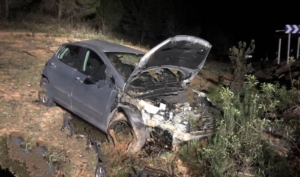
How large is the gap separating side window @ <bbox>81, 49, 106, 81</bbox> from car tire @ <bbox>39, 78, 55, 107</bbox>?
1376mm

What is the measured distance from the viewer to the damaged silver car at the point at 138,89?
6449 mm

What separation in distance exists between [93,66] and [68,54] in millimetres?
1011

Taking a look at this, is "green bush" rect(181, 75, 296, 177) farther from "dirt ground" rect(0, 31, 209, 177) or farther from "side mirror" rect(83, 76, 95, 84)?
"side mirror" rect(83, 76, 95, 84)

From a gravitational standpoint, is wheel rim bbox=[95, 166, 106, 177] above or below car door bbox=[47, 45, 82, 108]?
below

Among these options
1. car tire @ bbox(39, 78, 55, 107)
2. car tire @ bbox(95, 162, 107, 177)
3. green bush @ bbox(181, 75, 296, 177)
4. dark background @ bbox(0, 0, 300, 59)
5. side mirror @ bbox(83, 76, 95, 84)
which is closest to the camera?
green bush @ bbox(181, 75, 296, 177)

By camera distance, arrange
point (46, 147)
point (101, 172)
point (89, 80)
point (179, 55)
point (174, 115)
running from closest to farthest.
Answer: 1. point (101, 172)
2. point (174, 115)
3. point (46, 147)
4. point (179, 55)
5. point (89, 80)

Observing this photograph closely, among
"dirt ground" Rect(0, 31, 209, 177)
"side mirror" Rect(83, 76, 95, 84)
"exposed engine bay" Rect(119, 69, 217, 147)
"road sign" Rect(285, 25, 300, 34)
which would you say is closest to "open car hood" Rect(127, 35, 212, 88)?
"exposed engine bay" Rect(119, 69, 217, 147)

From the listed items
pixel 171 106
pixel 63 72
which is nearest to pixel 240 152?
pixel 171 106

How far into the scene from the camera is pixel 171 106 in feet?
22.1

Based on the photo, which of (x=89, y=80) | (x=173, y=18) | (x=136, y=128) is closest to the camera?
(x=136, y=128)

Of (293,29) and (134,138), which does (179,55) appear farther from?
(293,29)

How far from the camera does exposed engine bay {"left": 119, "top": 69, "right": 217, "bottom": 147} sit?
6.41 metres

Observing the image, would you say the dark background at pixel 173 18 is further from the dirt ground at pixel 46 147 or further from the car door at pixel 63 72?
the car door at pixel 63 72

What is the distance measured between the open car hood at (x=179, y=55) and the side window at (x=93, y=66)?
751mm
